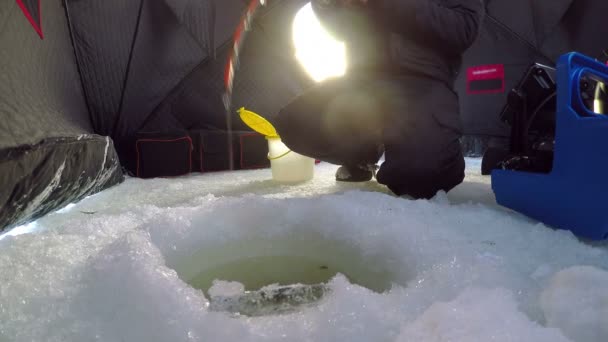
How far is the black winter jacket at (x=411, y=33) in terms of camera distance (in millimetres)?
1066

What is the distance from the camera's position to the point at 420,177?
1.03 meters

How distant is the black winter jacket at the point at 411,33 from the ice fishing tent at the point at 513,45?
1027 millimetres

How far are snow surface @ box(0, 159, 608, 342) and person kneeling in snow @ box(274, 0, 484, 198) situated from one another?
0.25 meters

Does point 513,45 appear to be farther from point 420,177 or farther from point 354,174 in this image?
point 420,177

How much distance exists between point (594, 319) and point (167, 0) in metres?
1.84

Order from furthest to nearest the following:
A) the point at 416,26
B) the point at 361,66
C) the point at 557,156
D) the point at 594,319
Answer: the point at 361,66, the point at 416,26, the point at 557,156, the point at 594,319

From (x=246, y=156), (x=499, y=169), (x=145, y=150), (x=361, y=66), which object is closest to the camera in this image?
(x=499, y=169)

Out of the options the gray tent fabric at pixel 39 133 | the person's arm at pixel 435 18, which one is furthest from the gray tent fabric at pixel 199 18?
the person's arm at pixel 435 18

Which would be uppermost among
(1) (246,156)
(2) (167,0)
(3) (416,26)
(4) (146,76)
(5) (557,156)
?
(2) (167,0)

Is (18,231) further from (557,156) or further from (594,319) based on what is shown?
(557,156)

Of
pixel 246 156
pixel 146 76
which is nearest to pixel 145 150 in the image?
pixel 146 76

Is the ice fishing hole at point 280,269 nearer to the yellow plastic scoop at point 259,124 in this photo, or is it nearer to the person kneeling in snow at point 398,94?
the person kneeling in snow at point 398,94

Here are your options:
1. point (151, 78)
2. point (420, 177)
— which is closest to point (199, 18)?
point (151, 78)

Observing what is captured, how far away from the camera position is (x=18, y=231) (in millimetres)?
756
